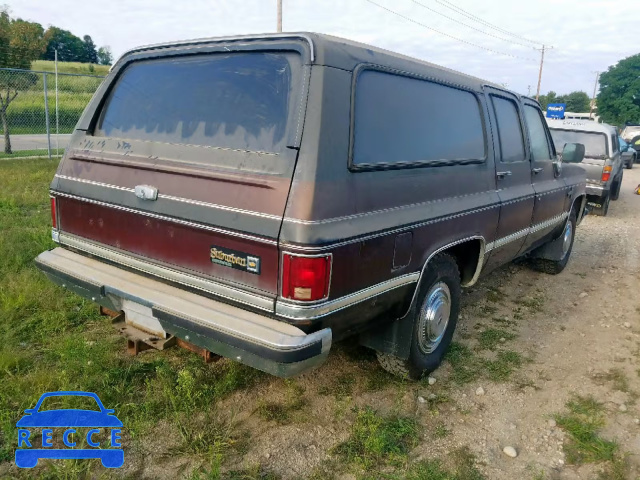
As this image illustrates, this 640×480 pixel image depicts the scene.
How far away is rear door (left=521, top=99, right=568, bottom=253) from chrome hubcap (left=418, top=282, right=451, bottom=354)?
163 centimetres

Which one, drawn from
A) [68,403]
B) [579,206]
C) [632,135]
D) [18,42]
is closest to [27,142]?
[18,42]

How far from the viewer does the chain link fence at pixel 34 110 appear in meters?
12.4

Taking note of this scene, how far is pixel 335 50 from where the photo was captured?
8.39ft

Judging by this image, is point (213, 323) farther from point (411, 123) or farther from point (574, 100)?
point (574, 100)

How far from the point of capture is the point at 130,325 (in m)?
2.98

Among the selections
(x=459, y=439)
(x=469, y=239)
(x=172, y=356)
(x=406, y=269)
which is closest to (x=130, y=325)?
(x=172, y=356)

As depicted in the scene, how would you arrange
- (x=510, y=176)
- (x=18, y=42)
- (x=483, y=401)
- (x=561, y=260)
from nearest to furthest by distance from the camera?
(x=483, y=401)
(x=510, y=176)
(x=561, y=260)
(x=18, y=42)

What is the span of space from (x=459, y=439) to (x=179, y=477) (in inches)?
62.2

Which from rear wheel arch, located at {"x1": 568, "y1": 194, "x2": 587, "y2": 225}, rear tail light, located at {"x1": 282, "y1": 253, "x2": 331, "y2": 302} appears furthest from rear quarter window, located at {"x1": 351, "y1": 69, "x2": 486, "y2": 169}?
rear wheel arch, located at {"x1": 568, "y1": 194, "x2": 587, "y2": 225}

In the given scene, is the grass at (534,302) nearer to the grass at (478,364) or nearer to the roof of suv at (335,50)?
the grass at (478,364)

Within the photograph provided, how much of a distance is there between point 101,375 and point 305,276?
1.76m

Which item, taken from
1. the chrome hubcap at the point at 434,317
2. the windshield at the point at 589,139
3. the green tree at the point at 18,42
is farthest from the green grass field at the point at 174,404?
the green tree at the point at 18,42

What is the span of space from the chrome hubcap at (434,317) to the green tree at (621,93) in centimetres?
5893

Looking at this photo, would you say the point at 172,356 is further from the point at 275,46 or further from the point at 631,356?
the point at 631,356
